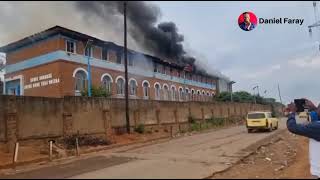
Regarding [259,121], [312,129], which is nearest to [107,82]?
[259,121]

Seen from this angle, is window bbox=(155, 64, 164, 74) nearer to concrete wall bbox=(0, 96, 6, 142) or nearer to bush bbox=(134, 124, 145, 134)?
bush bbox=(134, 124, 145, 134)

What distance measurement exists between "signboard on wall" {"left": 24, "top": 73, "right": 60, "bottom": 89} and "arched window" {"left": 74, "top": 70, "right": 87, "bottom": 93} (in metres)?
2.00

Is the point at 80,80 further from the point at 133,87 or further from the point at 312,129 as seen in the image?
the point at 312,129

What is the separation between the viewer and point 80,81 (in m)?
41.6

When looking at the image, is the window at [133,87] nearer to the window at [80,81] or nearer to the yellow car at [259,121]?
the window at [80,81]

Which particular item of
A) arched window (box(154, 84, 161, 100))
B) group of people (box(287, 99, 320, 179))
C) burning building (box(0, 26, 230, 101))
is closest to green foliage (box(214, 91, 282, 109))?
arched window (box(154, 84, 161, 100))

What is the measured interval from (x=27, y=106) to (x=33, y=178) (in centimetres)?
1051

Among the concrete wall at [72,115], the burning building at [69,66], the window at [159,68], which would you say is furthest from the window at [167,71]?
the concrete wall at [72,115]

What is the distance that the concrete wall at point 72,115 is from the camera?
20688mm

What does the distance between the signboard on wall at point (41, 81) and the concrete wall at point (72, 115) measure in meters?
9.86

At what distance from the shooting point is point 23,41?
1535 inches

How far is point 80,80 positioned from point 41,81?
11.7ft

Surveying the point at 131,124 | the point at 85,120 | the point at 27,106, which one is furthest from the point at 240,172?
the point at 131,124

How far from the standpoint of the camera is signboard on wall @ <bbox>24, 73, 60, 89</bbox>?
4008cm
